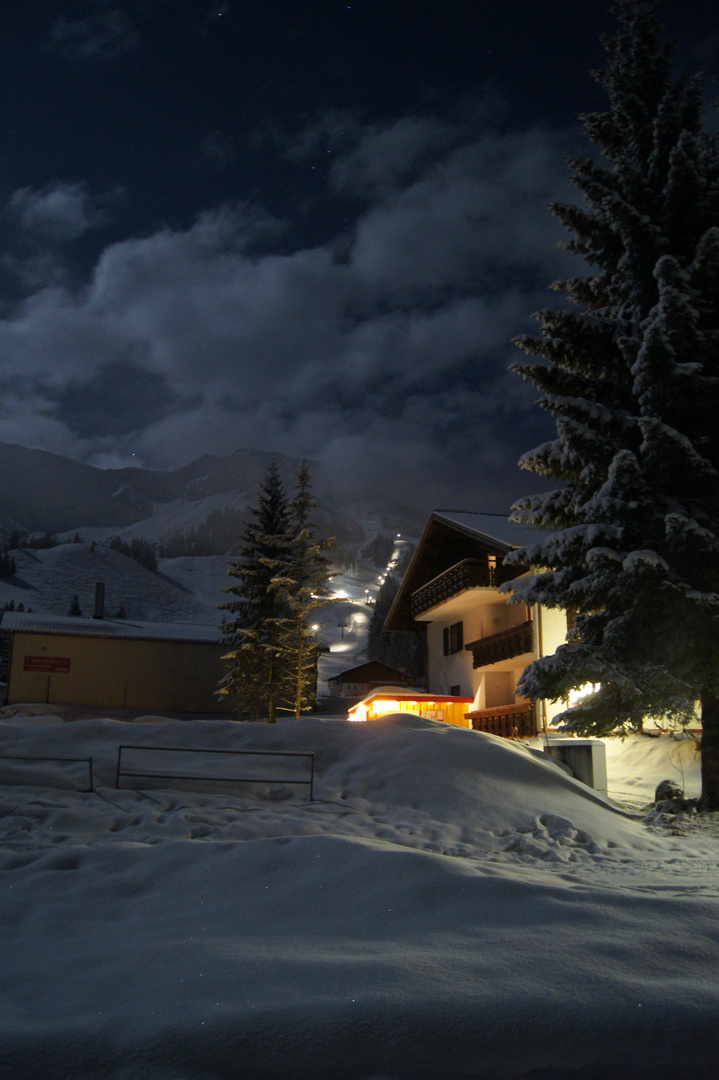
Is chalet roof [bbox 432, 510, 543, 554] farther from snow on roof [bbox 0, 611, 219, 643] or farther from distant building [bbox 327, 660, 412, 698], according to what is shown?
distant building [bbox 327, 660, 412, 698]

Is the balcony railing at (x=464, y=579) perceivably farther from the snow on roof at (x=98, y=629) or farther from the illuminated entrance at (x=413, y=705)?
the snow on roof at (x=98, y=629)

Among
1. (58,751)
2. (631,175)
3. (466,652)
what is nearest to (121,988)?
(58,751)

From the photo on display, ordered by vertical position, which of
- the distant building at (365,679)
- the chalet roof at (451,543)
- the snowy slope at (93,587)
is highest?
the snowy slope at (93,587)

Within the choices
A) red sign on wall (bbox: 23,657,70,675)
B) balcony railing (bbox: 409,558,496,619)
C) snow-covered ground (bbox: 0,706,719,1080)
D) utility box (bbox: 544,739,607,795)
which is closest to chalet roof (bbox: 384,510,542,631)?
balcony railing (bbox: 409,558,496,619)

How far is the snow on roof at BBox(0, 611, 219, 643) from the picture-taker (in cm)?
3650

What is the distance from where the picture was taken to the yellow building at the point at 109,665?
36.2m

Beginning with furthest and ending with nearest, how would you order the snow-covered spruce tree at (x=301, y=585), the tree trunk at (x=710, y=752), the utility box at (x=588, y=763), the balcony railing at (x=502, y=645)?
the snow-covered spruce tree at (x=301, y=585) < the balcony railing at (x=502, y=645) < the utility box at (x=588, y=763) < the tree trunk at (x=710, y=752)

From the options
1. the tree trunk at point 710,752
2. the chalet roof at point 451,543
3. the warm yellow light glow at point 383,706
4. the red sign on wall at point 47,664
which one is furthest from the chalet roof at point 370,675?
the tree trunk at point 710,752

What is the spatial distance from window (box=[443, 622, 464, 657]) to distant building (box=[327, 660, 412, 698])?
44.9 metres

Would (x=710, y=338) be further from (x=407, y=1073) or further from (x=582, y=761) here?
(x=407, y=1073)

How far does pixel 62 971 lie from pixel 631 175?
1481 centimetres

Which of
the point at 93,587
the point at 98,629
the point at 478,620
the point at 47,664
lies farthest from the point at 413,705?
the point at 93,587

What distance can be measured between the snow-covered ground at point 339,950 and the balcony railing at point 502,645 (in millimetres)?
13639

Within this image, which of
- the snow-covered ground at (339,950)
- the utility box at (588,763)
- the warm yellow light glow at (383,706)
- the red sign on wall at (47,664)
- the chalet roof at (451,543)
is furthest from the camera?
the red sign on wall at (47,664)
